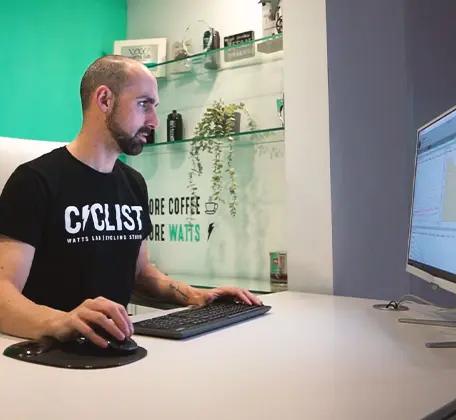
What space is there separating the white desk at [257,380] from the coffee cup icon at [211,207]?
1618mm

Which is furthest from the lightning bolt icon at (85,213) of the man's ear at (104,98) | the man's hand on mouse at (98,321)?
the man's hand on mouse at (98,321)

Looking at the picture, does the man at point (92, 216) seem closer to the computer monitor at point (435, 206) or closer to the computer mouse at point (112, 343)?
the computer mouse at point (112, 343)

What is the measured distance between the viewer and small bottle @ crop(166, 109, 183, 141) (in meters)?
2.90

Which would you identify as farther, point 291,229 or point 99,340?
point 291,229

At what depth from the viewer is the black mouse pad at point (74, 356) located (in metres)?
0.85

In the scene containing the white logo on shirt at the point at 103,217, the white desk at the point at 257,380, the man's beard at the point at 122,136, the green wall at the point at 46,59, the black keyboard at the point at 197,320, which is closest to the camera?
the white desk at the point at 257,380

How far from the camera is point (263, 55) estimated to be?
2619mm

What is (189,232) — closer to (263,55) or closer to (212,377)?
(263,55)

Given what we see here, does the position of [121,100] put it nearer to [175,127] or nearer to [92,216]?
[92,216]

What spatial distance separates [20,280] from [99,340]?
0.47 metres

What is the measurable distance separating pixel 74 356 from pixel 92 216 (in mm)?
750

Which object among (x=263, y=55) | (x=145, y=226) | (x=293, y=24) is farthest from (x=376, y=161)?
(x=263, y=55)

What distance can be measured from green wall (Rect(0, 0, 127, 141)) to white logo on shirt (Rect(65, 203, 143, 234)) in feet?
4.10

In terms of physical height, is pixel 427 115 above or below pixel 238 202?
above
